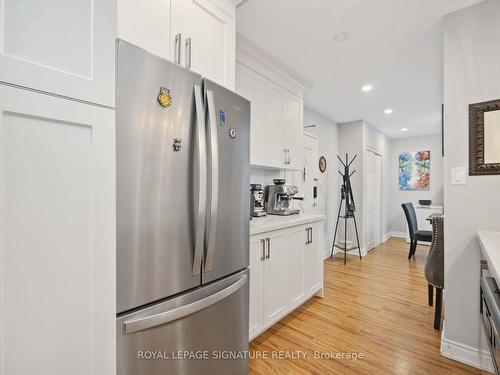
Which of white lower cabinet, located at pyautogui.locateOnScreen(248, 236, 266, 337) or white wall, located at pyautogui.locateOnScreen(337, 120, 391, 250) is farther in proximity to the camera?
white wall, located at pyautogui.locateOnScreen(337, 120, 391, 250)

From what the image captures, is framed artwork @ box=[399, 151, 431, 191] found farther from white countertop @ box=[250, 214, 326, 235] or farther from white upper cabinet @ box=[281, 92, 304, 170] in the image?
white countertop @ box=[250, 214, 326, 235]

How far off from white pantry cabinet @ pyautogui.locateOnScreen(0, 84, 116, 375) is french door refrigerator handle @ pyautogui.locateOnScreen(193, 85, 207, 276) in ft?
1.14

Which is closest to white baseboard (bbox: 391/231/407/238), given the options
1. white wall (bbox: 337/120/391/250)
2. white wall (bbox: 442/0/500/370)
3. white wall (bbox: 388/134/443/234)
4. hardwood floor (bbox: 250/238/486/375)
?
white wall (bbox: 388/134/443/234)

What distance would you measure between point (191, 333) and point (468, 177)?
2.06 meters

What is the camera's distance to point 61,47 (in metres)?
0.73

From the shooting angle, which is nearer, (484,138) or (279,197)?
(484,138)

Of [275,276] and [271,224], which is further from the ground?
[271,224]

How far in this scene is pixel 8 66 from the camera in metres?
0.63

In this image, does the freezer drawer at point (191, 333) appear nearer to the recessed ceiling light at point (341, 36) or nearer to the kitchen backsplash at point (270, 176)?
the kitchen backsplash at point (270, 176)

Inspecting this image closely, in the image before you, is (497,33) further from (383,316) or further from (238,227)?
(383,316)

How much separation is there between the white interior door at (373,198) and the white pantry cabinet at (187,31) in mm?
4120

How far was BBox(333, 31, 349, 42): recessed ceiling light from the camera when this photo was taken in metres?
2.07

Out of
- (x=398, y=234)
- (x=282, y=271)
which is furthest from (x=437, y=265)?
(x=398, y=234)

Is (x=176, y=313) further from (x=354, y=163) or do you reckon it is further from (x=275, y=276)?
(x=354, y=163)
